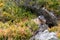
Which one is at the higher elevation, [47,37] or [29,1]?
[29,1]

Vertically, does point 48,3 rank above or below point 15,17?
above

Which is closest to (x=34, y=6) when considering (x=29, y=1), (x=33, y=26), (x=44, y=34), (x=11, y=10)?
(x=29, y=1)

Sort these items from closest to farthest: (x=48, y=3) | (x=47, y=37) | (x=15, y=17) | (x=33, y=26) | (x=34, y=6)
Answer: (x=47, y=37), (x=33, y=26), (x=15, y=17), (x=34, y=6), (x=48, y=3)

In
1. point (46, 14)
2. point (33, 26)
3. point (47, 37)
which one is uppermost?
point (46, 14)

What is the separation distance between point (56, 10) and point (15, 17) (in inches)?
148

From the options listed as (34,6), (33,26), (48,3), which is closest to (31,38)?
(33,26)

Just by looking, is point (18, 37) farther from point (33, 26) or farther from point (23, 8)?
point (23, 8)

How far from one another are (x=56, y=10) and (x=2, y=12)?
4299 millimetres

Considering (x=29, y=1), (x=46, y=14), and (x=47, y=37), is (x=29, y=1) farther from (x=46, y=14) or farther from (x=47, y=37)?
(x=47, y=37)

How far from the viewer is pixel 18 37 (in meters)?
11.5

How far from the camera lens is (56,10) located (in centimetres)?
1775

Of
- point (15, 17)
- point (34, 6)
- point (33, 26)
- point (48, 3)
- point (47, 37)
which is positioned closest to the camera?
point (47, 37)

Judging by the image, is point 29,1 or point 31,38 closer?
point 31,38

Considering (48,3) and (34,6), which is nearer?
(34,6)
